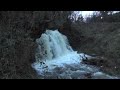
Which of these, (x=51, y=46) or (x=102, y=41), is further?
(x=102, y=41)

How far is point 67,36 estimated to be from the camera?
12.7 meters

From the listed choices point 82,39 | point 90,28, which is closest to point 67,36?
point 82,39

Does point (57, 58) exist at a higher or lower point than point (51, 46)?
lower

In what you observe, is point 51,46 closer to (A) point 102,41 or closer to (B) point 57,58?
(B) point 57,58

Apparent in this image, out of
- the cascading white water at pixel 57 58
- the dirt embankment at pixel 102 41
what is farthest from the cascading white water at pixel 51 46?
the dirt embankment at pixel 102 41

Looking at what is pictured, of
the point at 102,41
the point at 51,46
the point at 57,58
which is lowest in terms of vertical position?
the point at 57,58

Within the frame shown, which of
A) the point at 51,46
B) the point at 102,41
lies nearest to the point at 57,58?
the point at 51,46

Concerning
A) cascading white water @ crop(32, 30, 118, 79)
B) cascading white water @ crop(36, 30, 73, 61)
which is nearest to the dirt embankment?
cascading white water @ crop(32, 30, 118, 79)

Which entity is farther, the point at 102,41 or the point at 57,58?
the point at 102,41

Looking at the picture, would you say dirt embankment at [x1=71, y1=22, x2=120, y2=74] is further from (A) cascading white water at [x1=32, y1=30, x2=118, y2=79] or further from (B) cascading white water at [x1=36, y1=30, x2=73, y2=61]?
(B) cascading white water at [x1=36, y1=30, x2=73, y2=61]

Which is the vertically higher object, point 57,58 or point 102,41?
point 102,41

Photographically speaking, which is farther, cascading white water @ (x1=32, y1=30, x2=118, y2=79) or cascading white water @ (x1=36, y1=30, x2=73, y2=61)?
cascading white water @ (x1=36, y1=30, x2=73, y2=61)
